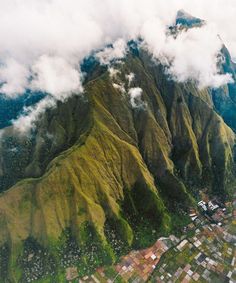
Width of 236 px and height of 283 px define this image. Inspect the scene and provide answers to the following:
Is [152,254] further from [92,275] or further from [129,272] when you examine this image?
[92,275]

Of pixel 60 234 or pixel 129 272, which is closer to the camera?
pixel 129 272

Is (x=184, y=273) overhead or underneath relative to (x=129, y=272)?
underneath

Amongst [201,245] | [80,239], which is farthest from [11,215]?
[201,245]

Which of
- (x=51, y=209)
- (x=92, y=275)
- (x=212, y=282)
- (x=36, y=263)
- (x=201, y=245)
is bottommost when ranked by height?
(x=212, y=282)

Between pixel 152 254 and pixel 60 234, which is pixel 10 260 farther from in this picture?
pixel 152 254

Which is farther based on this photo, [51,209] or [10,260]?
[51,209]

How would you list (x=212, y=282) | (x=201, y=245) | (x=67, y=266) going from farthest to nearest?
(x=201, y=245)
(x=67, y=266)
(x=212, y=282)

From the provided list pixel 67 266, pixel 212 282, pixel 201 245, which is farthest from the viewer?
pixel 201 245

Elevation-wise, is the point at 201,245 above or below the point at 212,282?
above

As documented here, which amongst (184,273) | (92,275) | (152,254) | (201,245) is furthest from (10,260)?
(201,245)
